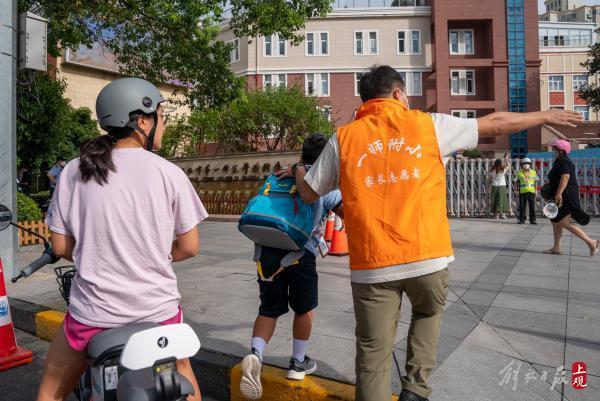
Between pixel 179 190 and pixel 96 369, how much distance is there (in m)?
0.75

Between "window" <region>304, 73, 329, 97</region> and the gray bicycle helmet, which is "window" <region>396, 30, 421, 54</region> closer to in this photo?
"window" <region>304, 73, 329, 97</region>

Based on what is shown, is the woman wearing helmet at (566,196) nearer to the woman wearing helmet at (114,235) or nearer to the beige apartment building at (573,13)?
the woman wearing helmet at (114,235)

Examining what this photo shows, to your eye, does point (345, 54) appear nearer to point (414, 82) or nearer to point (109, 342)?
point (414, 82)

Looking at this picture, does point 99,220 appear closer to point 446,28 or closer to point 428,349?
point 428,349

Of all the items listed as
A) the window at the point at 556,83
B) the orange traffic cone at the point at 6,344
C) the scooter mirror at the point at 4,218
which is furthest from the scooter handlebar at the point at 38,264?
the window at the point at 556,83

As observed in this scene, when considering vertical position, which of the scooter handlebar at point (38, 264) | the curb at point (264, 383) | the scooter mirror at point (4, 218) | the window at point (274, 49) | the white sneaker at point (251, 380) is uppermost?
the window at point (274, 49)

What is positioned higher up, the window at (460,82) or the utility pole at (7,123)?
the window at (460,82)

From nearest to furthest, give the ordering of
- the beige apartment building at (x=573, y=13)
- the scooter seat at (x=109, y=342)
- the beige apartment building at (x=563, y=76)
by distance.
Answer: the scooter seat at (x=109, y=342), the beige apartment building at (x=563, y=76), the beige apartment building at (x=573, y=13)

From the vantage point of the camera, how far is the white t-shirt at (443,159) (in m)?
2.38

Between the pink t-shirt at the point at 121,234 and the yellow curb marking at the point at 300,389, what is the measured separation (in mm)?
1475

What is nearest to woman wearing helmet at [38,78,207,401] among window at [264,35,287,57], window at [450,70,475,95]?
window at [450,70,475,95]

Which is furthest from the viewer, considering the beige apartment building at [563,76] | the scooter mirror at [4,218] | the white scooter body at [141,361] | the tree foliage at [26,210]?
the beige apartment building at [563,76]

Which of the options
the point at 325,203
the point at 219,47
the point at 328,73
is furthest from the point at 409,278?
the point at 328,73

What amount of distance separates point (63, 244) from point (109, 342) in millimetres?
480
